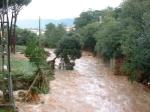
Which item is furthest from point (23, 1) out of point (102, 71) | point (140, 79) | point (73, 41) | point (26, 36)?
point (26, 36)

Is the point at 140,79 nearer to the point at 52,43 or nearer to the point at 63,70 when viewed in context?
the point at 63,70

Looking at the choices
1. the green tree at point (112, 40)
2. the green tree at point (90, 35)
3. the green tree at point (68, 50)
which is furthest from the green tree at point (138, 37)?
the green tree at point (90, 35)

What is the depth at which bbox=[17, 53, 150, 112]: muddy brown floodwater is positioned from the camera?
21.0 meters

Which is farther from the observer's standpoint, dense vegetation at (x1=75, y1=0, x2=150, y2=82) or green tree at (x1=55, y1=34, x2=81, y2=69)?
green tree at (x1=55, y1=34, x2=81, y2=69)

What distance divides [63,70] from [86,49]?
18.8 m

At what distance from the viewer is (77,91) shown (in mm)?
26016

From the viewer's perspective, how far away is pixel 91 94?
2509 centimetres

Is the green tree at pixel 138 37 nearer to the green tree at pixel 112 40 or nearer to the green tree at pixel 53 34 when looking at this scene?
the green tree at pixel 112 40

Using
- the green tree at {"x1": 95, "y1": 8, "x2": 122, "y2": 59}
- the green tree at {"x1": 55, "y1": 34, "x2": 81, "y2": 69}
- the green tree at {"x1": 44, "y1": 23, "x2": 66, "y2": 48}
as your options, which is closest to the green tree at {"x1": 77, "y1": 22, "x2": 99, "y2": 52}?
the green tree at {"x1": 44, "y1": 23, "x2": 66, "y2": 48}

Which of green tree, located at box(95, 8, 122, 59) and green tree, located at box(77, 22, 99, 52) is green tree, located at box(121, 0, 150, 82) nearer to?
green tree, located at box(95, 8, 122, 59)

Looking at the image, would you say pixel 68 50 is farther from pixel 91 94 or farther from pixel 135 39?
pixel 135 39

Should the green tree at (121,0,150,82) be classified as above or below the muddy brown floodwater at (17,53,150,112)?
above

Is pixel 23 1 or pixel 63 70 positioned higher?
pixel 23 1

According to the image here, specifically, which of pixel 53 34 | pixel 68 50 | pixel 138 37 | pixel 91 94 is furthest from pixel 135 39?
pixel 53 34
